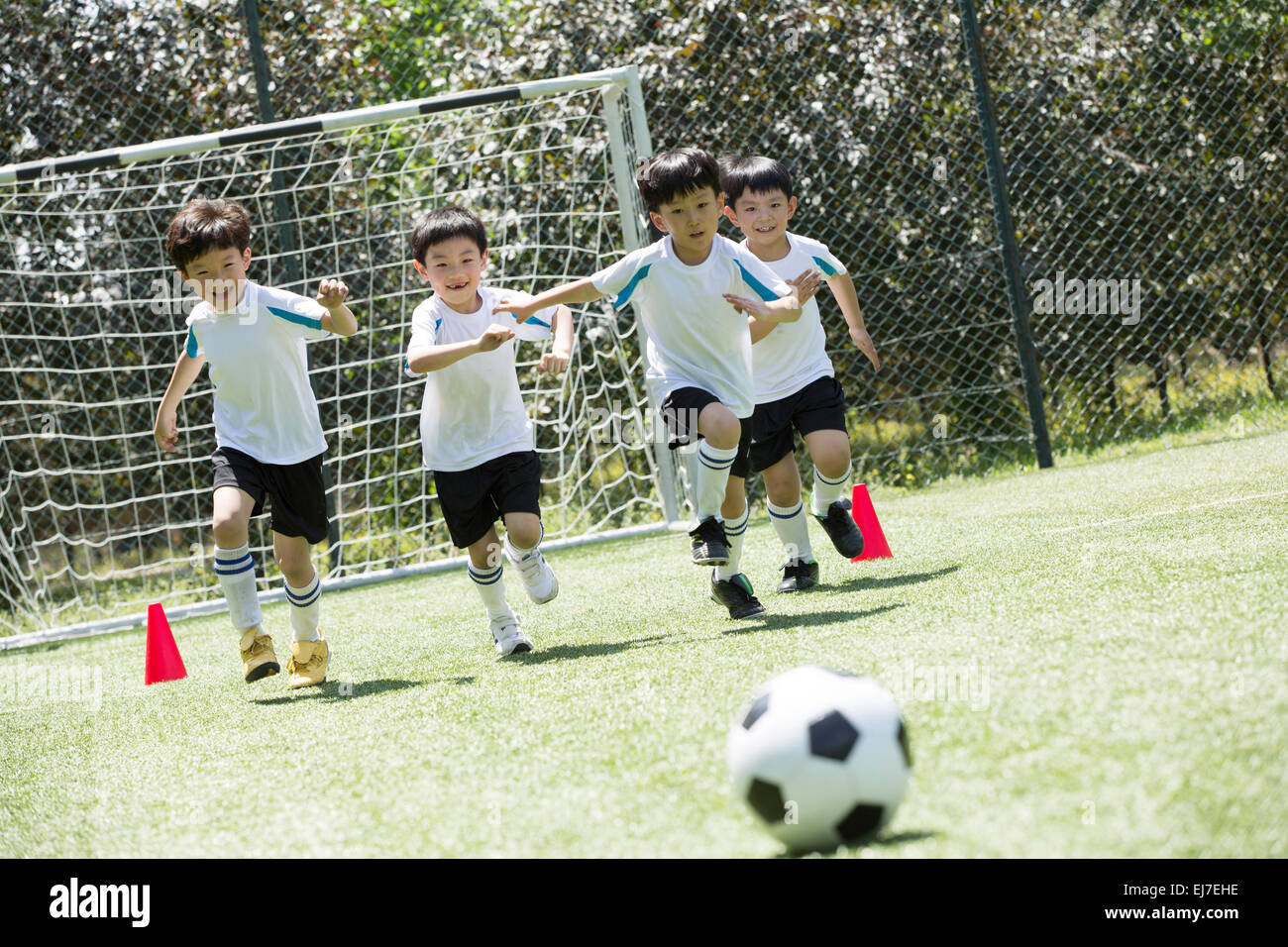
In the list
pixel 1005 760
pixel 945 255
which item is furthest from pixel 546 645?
pixel 945 255

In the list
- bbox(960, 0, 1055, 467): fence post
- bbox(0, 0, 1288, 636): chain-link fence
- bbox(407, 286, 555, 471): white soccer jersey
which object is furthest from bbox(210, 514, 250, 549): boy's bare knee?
bbox(960, 0, 1055, 467): fence post

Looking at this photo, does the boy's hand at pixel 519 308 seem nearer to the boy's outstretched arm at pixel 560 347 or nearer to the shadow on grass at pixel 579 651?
the boy's outstretched arm at pixel 560 347

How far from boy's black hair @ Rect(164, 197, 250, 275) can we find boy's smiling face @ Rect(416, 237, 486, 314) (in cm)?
63

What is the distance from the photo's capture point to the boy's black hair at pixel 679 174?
399 cm

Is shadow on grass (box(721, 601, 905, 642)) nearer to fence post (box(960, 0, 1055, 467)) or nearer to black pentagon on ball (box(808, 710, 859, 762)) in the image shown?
black pentagon on ball (box(808, 710, 859, 762))

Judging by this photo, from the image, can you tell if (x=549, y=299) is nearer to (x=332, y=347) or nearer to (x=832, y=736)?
(x=832, y=736)

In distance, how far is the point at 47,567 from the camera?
827 cm

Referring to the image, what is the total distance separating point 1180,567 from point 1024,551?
2.92 feet

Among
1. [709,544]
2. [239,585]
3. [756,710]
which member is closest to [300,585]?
[239,585]

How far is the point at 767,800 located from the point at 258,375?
290cm

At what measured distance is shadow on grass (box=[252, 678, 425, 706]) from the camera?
12.5ft

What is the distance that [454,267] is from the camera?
420cm

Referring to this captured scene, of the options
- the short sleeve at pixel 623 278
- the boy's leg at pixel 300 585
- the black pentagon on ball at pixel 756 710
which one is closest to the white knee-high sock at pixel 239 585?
the boy's leg at pixel 300 585
